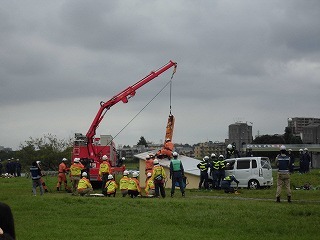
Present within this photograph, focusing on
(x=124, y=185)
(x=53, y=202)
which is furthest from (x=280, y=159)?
(x=53, y=202)

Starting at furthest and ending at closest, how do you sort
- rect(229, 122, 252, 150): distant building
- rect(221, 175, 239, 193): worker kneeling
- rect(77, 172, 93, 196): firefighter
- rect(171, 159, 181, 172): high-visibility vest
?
rect(229, 122, 252, 150): distant building, rect(221, 175, 239, 193): worker kneeling, rect(171, 159, 181, 172): high-visibility vest, rect(77, 172, 93, 196): firefighter

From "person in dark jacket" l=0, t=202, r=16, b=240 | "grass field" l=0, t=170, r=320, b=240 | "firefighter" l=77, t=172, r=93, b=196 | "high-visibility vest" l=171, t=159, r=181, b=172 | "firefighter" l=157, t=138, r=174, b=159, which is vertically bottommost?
"grass field" l=0, t=170, r=320, b=240

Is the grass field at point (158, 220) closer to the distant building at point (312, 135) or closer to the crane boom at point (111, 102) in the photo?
the crane boom at point (111, 102)

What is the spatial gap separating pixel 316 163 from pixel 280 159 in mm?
56634

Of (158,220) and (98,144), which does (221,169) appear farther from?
(158,220)

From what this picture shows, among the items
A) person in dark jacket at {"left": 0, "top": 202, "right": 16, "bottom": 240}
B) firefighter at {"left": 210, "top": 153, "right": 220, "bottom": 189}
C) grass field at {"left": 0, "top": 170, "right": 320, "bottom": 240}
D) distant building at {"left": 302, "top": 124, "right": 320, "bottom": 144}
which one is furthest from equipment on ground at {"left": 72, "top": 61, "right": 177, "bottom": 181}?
distant building at {"left": 302, "top": 124, "right": 320, "bottom": 144}

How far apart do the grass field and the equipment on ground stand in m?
11.5

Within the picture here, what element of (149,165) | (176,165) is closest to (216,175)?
(149,165)

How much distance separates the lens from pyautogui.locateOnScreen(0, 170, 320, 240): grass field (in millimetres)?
13773

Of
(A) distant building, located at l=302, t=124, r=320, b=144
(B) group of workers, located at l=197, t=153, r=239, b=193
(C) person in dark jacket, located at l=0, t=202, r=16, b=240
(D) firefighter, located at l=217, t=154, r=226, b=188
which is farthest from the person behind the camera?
(A) distant building, located at l=302, t=124, r=320, b=144

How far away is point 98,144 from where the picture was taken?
1353 inches

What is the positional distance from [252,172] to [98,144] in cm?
1027

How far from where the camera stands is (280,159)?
811 inches

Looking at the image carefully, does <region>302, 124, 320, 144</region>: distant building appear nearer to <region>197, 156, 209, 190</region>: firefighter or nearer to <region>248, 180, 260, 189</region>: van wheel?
<region>248, 180, 260, 189</region>: van wheel
